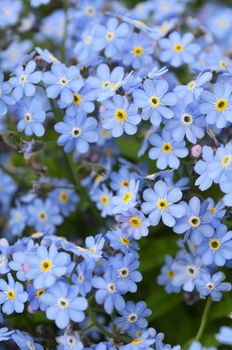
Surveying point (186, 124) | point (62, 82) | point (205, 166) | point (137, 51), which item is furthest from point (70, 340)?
point (137, 51)

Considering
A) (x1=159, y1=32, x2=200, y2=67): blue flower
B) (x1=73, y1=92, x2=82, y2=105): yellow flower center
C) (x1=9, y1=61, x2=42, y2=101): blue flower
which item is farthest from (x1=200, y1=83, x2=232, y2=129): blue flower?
(x1=9, y1=61, x2=42, y2=101): blue flower

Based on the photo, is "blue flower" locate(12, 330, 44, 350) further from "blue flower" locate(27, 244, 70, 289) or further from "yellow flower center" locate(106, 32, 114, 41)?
"yellow flower center" locate(106, 32, 114, 41)

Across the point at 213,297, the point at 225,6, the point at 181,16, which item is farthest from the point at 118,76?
the point at 225,6

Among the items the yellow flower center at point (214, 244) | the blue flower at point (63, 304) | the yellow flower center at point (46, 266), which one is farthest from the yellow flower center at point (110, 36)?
the blue flower at point (63, 304)

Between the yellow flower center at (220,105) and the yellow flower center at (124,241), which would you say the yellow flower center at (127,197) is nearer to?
the yellow flower center at (124,241)

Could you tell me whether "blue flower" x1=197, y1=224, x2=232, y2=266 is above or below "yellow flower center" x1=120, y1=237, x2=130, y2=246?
below

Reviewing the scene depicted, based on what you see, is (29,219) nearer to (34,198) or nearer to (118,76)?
(34,198)
